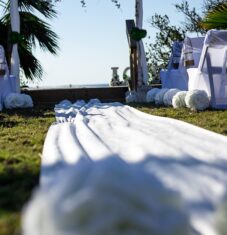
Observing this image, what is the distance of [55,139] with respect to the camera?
3967mm

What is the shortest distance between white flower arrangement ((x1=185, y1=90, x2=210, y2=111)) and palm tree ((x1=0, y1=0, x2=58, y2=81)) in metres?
6.06

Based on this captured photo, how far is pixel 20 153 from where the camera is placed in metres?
3.56

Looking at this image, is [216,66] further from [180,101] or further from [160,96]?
[160,96]

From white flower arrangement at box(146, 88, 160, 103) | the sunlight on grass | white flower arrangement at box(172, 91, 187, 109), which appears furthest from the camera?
white flower arrangement at box(146, 88, 160, 103)

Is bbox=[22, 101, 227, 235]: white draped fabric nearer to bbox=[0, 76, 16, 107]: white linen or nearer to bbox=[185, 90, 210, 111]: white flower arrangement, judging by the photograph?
bbox=[185, 90, 210, 111]: white flower arrangement

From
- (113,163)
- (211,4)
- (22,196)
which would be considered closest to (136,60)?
(211,4)

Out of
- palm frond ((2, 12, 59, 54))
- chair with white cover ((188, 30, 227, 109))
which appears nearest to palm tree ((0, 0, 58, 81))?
palm frond ((2, 12, 59, 54))

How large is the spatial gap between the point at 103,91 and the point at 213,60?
15.8 ft

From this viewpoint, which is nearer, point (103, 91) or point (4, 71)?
point (4, 71)

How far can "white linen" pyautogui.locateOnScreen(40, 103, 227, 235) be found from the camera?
185 centimetres

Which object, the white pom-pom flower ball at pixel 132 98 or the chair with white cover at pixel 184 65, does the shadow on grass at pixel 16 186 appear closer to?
the chair with white cover at pixel 184 65

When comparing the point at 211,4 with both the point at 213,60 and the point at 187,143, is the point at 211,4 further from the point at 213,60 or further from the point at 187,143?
the point at 187,143

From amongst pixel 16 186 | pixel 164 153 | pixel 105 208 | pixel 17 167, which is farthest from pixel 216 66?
pixel 105 208

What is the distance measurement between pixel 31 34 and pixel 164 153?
32.8ft
